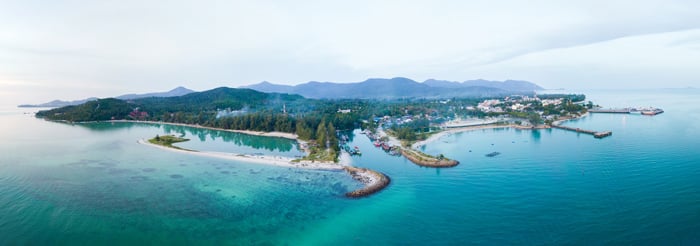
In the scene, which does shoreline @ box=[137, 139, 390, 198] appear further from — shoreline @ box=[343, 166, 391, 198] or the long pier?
the long pier

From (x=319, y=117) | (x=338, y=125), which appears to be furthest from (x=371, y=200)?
(x=319, y=117)

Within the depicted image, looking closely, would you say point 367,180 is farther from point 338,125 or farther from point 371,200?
point 338,125

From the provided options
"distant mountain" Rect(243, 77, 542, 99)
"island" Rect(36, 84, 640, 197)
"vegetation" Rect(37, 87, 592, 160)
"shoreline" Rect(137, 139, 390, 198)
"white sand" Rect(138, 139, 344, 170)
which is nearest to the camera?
A: "shoreline" Rect(137, 139, 390, 198)

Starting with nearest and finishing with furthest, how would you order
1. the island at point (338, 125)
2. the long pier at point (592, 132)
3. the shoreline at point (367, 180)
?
1. the shoreline at point (367, 180)
2. the island at point (338, 125)
3. the long pier at point (592, 132)

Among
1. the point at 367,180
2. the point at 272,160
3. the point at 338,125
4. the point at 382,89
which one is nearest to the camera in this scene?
the point at 367,180

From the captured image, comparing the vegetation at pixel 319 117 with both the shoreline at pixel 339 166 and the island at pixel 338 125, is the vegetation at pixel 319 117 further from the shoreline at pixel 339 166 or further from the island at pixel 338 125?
the shoreline at pixel 339 166

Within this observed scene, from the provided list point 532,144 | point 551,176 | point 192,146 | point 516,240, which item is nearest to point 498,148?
point 532,144

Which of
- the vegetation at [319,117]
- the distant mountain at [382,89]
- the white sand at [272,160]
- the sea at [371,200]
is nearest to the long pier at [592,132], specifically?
the vegetation at [319,117]

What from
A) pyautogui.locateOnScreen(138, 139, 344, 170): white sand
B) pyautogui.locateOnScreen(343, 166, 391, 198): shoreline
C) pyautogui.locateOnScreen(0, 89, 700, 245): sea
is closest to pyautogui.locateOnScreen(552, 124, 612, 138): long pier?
pyautogui.locateOnScreen(0, 89, 700, 245): sea
